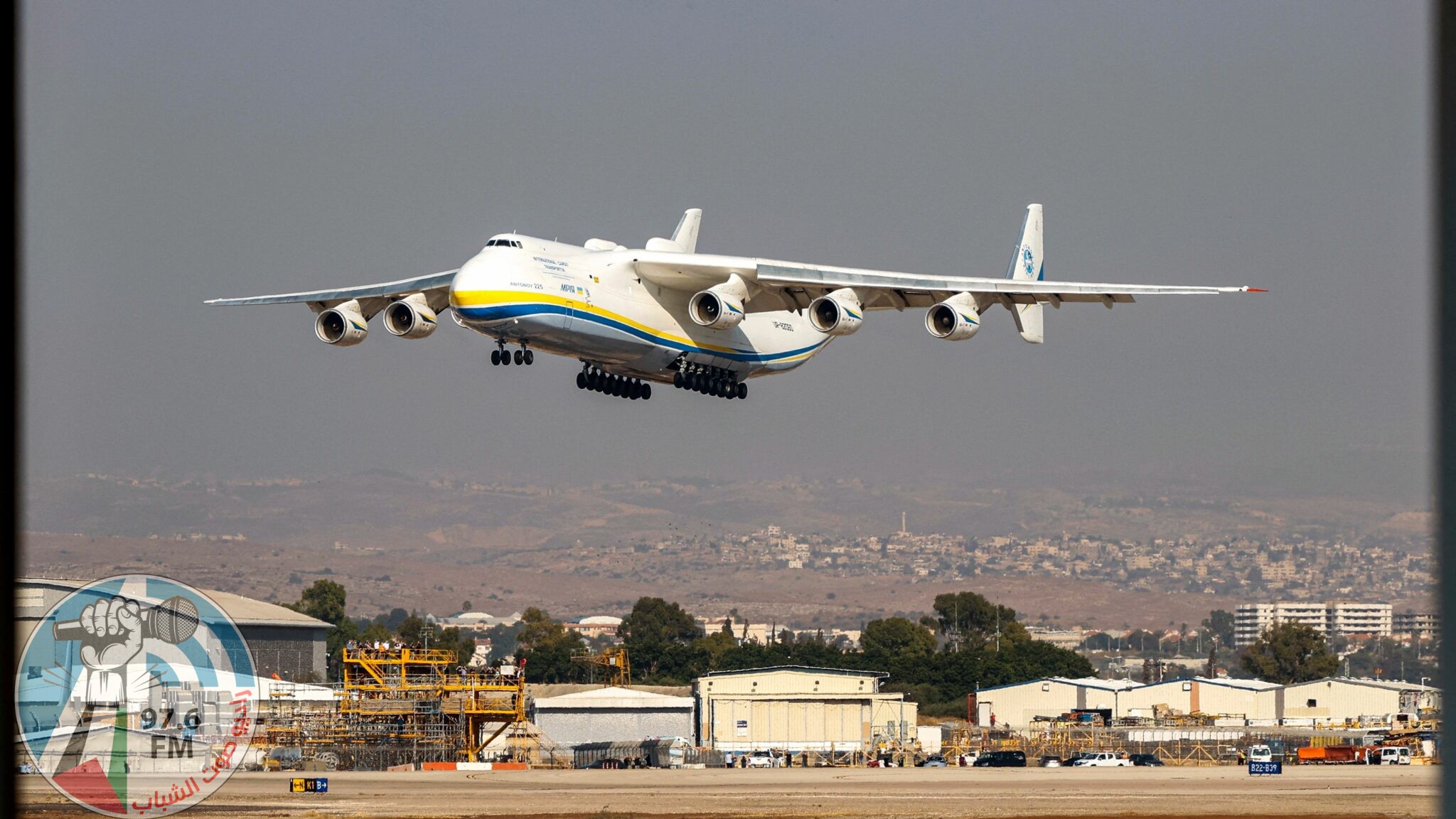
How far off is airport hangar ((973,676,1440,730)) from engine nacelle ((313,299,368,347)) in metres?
31.5

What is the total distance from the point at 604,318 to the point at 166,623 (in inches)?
442

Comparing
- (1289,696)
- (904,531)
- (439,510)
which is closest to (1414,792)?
→ (1289,696)

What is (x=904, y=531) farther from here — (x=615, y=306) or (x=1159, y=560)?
(x=615, y=306)

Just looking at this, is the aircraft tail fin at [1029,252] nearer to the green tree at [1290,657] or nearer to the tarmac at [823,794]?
the tarmac at [823,794]

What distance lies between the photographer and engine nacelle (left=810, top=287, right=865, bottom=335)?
2548cm

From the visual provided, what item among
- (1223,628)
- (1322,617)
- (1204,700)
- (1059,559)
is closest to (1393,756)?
(1204,700)

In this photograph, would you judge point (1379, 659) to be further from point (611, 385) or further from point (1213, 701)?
point (611, 385)

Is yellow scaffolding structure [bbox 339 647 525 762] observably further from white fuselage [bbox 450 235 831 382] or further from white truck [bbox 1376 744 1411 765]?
white truck [bbox 1376 744 1411 765]

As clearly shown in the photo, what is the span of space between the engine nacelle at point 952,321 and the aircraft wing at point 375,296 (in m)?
7.84

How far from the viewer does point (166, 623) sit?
44.4 ft

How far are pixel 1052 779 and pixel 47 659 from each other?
1791 cm

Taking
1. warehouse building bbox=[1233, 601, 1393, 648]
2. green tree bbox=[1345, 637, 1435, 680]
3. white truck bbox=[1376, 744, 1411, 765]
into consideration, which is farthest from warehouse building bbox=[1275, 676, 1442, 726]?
warehouse building bbox=[1233, 601, 1393, 648]

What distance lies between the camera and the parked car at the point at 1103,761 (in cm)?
3503

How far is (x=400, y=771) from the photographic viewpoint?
33594 mm
